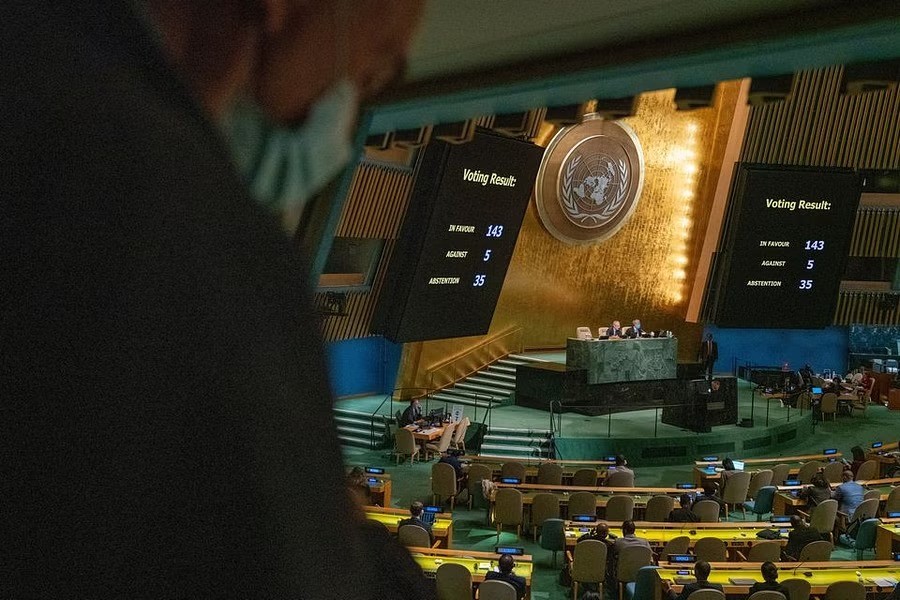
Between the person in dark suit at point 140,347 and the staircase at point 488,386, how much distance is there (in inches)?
684

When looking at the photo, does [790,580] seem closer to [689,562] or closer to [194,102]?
[689,562]

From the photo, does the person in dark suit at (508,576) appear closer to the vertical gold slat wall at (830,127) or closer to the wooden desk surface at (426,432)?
the wooden desk surface at (426,432)

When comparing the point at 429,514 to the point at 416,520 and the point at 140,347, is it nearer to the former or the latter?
the point at 416,520

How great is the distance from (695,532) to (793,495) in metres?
2.80

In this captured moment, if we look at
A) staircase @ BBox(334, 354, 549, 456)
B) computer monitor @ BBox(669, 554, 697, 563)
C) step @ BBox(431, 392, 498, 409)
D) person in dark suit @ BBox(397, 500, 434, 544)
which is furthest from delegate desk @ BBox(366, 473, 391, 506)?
step @ BBox(431, 392, 498, 409)

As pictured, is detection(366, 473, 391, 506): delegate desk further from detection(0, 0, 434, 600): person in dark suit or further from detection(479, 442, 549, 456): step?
detection(0, 0, 434, 600): person in dark suit

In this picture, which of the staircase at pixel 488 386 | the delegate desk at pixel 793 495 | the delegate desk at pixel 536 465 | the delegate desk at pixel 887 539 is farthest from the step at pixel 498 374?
the delegate desk at pixel 887 539

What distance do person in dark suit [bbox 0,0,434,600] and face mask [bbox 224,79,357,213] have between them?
0.32 feet

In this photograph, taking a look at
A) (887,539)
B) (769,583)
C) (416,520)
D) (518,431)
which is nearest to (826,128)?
(518,431)

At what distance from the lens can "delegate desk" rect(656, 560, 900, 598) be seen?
7.88 m

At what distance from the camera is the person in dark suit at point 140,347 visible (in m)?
0.29

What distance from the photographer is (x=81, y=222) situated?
0.29 metres

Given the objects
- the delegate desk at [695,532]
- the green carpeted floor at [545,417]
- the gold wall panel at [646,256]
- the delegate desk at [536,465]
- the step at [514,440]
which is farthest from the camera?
the gold wall panel at [646,256]

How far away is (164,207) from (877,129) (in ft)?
66.3
